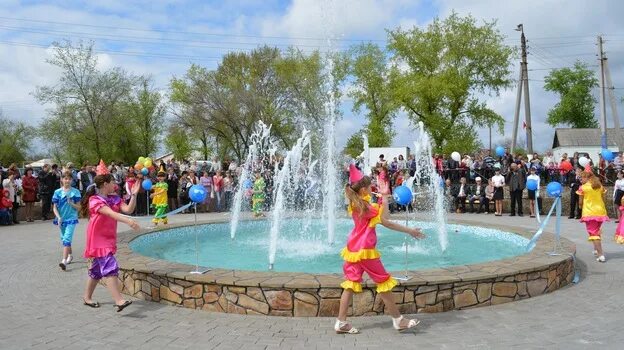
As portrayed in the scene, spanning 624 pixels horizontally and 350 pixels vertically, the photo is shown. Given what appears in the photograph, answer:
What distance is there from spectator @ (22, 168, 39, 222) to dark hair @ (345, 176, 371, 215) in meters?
14.2

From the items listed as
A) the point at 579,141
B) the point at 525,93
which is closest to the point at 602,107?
A: the point at 525,93

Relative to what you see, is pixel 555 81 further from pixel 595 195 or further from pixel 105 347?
pixel 105 347

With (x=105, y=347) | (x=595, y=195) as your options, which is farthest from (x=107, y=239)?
(x=595, y=195)

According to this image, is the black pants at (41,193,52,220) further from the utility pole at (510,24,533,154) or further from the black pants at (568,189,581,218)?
the utility pole at (510,24,533,154)

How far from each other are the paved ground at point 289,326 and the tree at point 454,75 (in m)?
29.7

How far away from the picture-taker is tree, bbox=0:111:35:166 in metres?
60.1

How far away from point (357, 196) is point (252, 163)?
14208mm

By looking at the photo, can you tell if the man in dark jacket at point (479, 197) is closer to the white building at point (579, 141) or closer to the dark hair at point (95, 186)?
the dark hair at point (95, 186)

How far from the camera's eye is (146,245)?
9867mm

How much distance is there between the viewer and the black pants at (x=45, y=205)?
1656 centimetres

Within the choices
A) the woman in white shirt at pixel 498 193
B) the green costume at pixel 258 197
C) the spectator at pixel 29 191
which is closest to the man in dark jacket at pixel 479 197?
the woman in white shirt at pixel 498 193

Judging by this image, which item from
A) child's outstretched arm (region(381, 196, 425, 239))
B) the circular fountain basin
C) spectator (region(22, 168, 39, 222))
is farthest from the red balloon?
spectator (region(22, 168, 39, 222))

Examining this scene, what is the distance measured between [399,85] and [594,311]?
31.9m

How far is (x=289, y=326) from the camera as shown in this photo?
523cm
